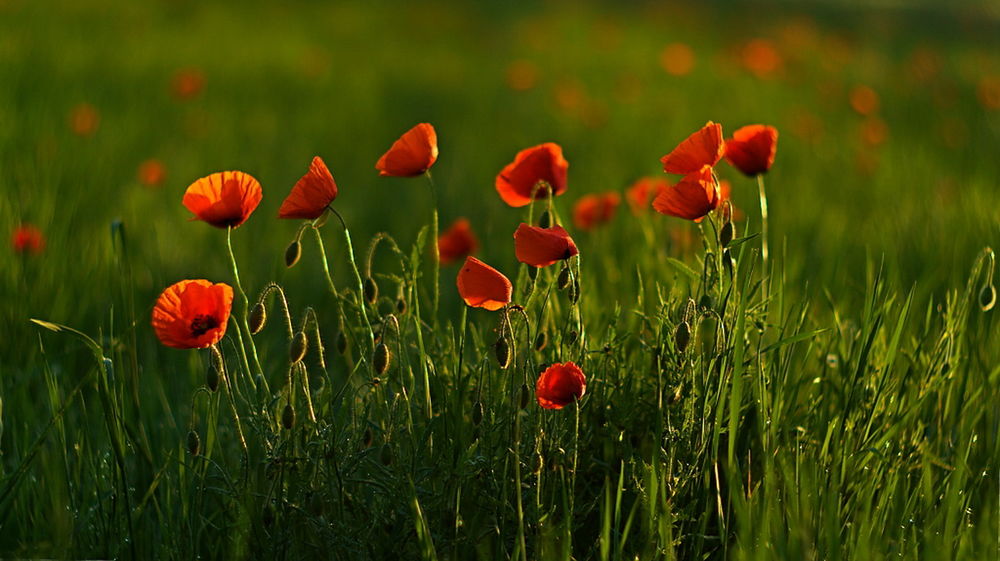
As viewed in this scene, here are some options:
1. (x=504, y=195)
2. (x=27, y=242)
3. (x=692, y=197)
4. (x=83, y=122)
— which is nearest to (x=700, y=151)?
(x=692, y=197)

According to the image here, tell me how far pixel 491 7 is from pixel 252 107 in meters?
5.47

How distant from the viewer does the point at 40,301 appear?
7.25 feet

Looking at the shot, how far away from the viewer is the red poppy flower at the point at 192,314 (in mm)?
1151

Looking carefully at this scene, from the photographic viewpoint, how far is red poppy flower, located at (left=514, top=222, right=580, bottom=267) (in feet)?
3.95

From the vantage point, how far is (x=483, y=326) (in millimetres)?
2352

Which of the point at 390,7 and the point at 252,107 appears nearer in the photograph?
the point at 252,107

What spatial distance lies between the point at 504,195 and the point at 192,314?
569 mm

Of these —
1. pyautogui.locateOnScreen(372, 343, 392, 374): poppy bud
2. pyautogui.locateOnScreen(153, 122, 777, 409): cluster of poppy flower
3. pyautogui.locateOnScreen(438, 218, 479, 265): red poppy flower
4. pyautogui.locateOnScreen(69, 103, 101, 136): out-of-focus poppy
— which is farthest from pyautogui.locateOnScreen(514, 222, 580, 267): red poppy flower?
pyautogui.locateOnScreen(69, 103, 101, 136): out-of-focus poppy

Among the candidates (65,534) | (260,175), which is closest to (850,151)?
(260,175)

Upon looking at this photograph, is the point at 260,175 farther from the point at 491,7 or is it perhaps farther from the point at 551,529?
the point at 491,7

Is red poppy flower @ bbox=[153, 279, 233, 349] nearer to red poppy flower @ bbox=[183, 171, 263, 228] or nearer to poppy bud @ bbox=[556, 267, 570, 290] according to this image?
red poppy flower @ bbox=[183, 171, 263, 228]

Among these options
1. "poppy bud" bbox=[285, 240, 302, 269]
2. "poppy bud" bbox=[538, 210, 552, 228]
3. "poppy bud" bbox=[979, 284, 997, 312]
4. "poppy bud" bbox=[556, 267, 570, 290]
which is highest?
"poppy bud" bbox=[538, 210, 552, 228]

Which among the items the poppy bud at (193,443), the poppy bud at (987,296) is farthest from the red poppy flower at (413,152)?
the poppy bud at (987,296)

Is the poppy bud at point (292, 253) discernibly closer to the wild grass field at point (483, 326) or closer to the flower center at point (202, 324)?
the wild grass field at point (483, 326)
